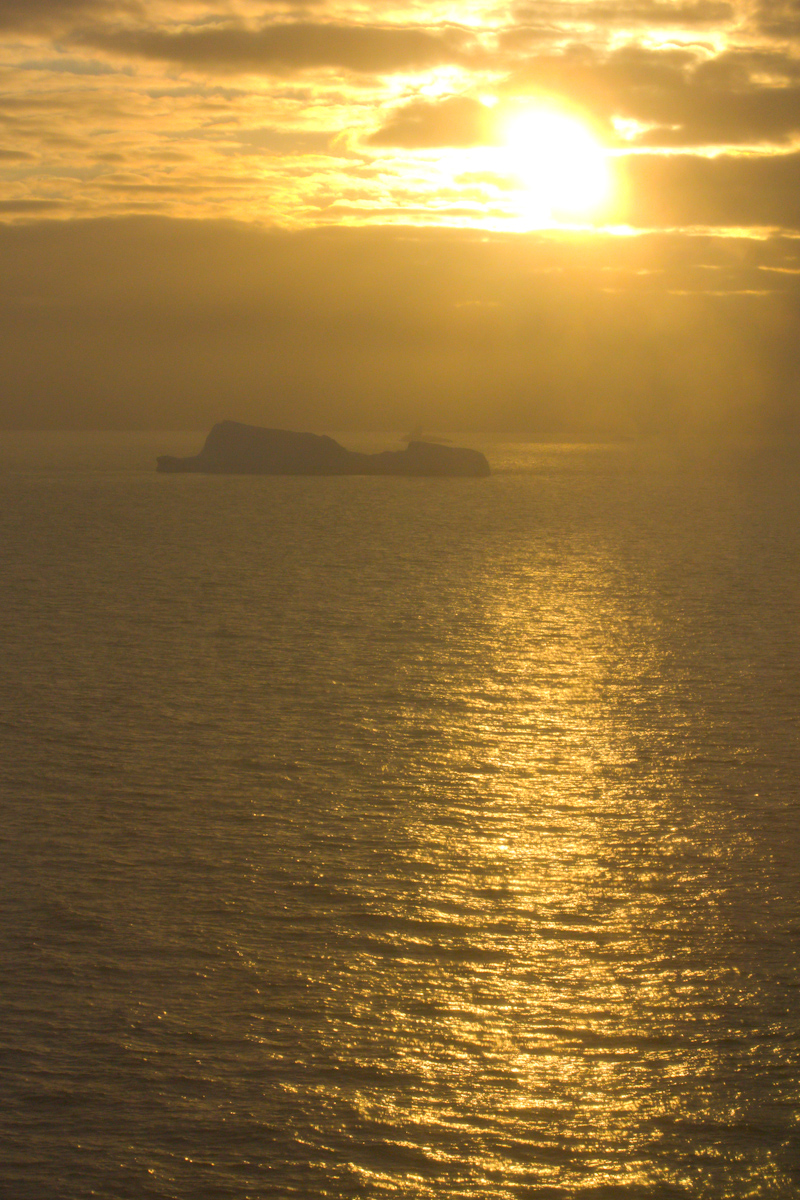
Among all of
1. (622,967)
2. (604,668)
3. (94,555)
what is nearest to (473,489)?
(94,555)

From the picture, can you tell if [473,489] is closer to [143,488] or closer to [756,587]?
[143,488]

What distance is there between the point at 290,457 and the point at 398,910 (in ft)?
267

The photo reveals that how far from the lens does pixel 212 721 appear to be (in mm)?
17375

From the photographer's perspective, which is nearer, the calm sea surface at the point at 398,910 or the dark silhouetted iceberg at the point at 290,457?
the calm sea surface at the point at 398,910

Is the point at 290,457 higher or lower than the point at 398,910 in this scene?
higher

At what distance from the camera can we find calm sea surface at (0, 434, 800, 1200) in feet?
24.8

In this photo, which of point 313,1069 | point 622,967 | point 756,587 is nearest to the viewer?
point 313,1069

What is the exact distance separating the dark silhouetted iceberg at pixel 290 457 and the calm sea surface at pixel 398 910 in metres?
63.0

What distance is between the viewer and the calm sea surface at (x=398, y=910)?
756cm

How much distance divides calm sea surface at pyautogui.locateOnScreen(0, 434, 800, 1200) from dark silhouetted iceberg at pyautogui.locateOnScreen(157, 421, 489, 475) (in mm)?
62967

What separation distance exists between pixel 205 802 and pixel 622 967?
5999 millimetres

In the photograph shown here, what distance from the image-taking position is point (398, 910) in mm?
10773

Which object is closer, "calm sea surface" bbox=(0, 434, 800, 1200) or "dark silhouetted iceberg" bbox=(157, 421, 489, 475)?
"calm sea surface" bbox=(0, 434, 800, 1200)

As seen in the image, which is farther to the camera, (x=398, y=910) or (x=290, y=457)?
(x=290, y=457)
